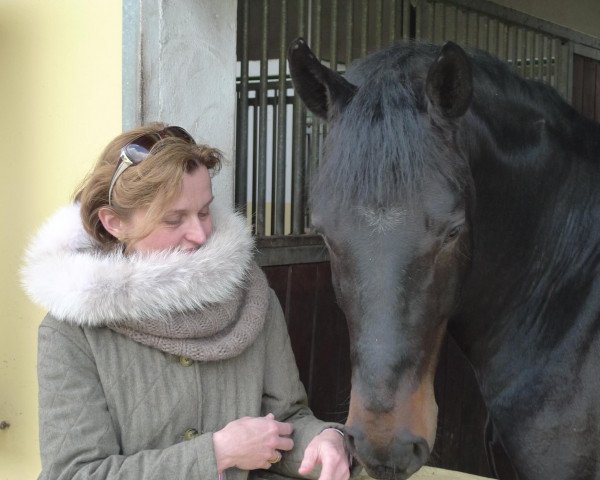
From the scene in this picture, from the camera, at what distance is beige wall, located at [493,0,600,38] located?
193 inches

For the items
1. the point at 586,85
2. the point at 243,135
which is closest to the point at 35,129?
the point at 243,135

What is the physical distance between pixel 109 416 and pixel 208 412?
0.23 meters

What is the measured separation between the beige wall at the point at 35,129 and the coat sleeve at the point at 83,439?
103cm

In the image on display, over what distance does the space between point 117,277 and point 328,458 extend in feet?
1.95

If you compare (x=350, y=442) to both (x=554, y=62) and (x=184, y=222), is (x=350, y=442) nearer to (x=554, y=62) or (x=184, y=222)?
(x=184, y=222)

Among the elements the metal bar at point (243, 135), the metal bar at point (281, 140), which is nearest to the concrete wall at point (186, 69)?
the metal bar at point (243, 135)

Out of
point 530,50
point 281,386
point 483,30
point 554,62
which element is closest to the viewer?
point 281,386

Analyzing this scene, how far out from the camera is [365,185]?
1.57m

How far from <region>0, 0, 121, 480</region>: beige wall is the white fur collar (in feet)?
2.52

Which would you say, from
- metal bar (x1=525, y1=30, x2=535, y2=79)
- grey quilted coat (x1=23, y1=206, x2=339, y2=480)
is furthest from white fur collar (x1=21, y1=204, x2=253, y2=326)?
metal bar (x1=525, y1=30, x2=535, y2=79)

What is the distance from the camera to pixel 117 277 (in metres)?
1.67

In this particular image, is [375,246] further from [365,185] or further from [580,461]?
[580,461]

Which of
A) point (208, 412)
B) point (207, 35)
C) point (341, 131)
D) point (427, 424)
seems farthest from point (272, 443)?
point (207, 35)

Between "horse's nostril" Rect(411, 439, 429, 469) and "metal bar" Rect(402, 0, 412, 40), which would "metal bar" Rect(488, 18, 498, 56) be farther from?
"horse's nostril" Rect(411, 439, 429, 469)
